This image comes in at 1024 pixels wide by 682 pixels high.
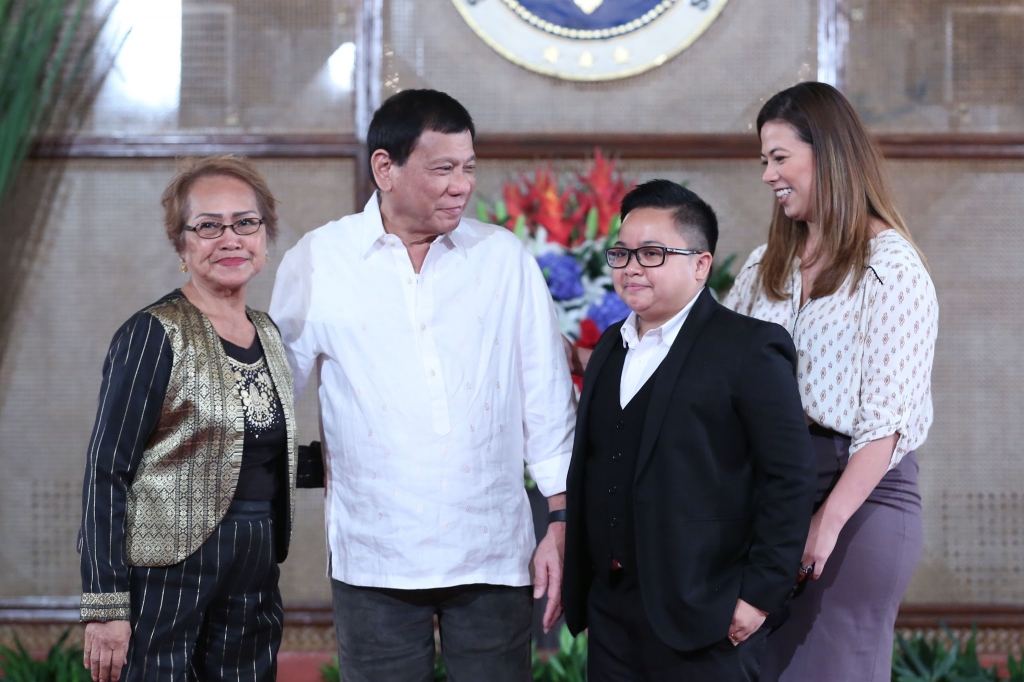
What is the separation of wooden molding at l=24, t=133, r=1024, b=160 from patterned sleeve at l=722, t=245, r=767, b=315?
1255mm

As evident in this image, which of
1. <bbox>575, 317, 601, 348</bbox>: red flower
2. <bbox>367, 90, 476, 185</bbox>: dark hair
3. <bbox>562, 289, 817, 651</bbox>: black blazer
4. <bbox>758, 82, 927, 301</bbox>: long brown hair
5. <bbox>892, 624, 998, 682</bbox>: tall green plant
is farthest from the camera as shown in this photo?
<bbox>892, 624, 998, 682</bbox>: tall green plant

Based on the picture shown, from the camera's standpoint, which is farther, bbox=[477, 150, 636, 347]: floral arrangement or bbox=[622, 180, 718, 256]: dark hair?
bbox=[477, 150, 636, 347]: floral arrangement

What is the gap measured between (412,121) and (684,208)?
549 millimetres

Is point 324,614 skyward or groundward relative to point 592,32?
groundward

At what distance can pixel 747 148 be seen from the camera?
3.25 m

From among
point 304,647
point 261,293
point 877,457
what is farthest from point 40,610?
point 877,457

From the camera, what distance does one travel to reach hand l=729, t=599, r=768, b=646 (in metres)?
1.57

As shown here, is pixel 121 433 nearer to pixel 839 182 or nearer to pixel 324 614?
pixel 839 182

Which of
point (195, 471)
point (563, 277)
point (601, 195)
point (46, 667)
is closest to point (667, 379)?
point (195, 471)

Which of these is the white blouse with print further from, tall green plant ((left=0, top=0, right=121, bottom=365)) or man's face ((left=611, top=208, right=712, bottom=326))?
tall green plant ((left=0, top=0, right=121, bottom=365))

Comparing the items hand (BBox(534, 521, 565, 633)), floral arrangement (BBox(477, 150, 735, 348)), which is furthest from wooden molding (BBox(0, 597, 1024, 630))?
hand (BBox(534, 521, 565, 633))

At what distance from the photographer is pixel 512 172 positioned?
3271 millimetres

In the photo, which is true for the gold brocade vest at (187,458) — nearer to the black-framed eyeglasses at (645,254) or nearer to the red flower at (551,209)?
the black-framed eyeglasses at (645,254)

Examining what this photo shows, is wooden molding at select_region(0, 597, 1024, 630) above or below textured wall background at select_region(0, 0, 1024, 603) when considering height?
below
